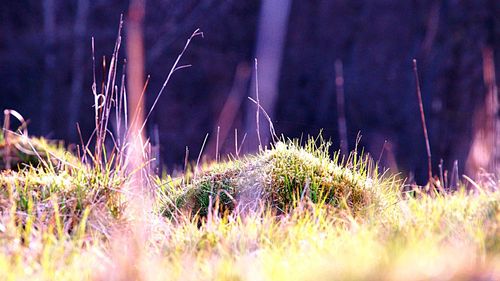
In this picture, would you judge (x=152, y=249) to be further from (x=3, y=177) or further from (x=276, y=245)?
(x=3, y=177)

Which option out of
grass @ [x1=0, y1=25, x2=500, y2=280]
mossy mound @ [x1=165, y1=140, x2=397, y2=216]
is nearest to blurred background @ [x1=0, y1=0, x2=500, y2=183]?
mossy mound @ [x1=165, y1=140, x2=397, y2=216]

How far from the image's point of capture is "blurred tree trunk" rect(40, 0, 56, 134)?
15414 mm

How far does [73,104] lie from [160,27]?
2.45 metres

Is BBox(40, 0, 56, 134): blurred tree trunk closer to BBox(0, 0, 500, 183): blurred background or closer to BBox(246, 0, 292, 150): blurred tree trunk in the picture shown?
BBox(0, 0, 500, 183): blurred background

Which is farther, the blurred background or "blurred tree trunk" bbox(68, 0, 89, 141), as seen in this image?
"blurred tree trunk" bbox(68, 0, 89, 141)

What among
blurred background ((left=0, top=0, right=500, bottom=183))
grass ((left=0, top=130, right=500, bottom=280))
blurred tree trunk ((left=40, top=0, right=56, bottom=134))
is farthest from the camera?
blurred tree trunk ((left=40, top=0, right=56, bottom=134))

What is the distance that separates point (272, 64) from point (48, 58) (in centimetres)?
488

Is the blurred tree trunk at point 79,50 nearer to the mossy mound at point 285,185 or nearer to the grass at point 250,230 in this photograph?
the grass at point 250,230

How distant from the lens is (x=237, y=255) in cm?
251

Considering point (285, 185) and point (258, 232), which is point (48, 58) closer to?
point (285, 185)

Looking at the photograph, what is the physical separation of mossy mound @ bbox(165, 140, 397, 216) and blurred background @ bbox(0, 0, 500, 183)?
31.1 feet

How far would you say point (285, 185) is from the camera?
3.46 metres

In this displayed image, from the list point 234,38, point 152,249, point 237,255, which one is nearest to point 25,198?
point 152,249

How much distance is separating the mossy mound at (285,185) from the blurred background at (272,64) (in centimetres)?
947
